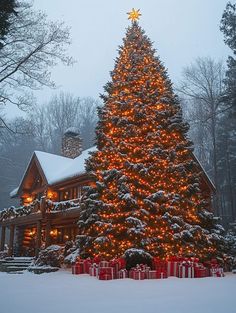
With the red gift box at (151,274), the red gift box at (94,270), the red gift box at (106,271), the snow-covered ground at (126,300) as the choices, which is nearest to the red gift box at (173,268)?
the red gift box at (151,274)

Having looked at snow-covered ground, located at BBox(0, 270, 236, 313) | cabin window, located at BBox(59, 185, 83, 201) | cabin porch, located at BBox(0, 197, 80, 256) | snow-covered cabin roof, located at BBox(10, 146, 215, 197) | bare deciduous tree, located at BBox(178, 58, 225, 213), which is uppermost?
bare deciduous tree, located at BBox(178, 58, 225, 213)

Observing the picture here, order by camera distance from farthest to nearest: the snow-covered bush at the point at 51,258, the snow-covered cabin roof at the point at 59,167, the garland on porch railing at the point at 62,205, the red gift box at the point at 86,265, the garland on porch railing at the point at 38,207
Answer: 1. the snow-covered cabin roof at the point at 59,167
2. the garland on porch railing at the point at 38,207
3. the garland on porch railing at the point at 62,205
4. the snow-covered bush at the point at 51,258
5. the red gift box at the point at 86,265

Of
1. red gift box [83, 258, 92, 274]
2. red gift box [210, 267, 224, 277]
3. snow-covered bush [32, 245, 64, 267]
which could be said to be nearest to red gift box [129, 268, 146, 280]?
red gift box [83, 258, 92, 274]

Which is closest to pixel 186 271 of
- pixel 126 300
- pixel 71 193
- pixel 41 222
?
pixel 126 300

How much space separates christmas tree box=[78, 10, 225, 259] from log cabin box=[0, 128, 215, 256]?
4.16 m

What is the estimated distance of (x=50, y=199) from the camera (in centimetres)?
2631

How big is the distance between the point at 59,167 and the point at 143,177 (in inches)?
529

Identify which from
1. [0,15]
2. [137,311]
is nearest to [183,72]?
[0,15]

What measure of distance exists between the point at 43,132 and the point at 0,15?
150 feet

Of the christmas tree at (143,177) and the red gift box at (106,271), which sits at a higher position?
the christmas tree at (143,177)

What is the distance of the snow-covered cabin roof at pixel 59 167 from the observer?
24312 millimetres

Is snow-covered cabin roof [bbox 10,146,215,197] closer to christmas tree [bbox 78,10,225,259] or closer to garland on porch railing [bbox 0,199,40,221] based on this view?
garland on porch railing [bbox 0,199,40,221]

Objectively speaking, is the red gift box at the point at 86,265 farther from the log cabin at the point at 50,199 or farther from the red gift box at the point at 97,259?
the log cabin at the point at 50,199

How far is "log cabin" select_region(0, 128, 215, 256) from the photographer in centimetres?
2377
